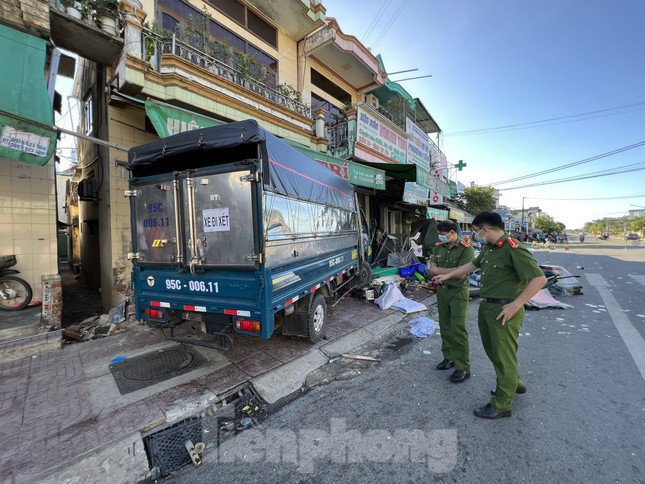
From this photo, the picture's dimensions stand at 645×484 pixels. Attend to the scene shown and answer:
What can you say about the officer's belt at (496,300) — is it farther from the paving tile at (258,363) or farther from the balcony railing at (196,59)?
the balcony railing at (196,59)

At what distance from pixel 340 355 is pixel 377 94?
13626mm

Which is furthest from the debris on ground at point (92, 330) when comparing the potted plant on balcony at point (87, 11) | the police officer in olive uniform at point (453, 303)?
the potted plant on balcony at point (87, 11)

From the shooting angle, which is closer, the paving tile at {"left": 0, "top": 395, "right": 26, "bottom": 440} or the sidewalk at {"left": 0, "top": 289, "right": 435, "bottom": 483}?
the sidewalk at {"left": 0, "top": 289, "right": 435, "bottom": 483}

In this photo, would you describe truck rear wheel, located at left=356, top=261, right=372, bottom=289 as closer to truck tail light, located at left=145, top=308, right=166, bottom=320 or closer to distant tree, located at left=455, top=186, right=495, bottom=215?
truck tail light, located at left=145, top=308, right=166, bottom=320

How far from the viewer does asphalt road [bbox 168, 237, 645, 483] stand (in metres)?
2.16

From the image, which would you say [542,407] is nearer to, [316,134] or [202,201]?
[202,201]

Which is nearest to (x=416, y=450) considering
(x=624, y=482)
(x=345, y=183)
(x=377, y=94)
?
(x=624, y=482)

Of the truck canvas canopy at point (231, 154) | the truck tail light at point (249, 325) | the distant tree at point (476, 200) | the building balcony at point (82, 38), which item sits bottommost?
the truck tail light at point (249, 325)

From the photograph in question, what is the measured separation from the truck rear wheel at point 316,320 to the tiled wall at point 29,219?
4.91m

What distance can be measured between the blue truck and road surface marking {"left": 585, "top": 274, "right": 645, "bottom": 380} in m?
4.67

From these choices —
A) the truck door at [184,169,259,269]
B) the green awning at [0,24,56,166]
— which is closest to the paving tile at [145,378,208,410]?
the truck door at [184,169,259,269]

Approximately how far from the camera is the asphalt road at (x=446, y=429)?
85.1 inches

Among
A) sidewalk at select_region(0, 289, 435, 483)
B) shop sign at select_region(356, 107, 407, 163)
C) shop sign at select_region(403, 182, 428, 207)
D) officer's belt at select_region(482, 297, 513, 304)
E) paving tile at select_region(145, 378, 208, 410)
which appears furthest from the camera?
shop sign at select_region(403, 182, 428, 207)

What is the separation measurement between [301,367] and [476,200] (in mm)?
24242
